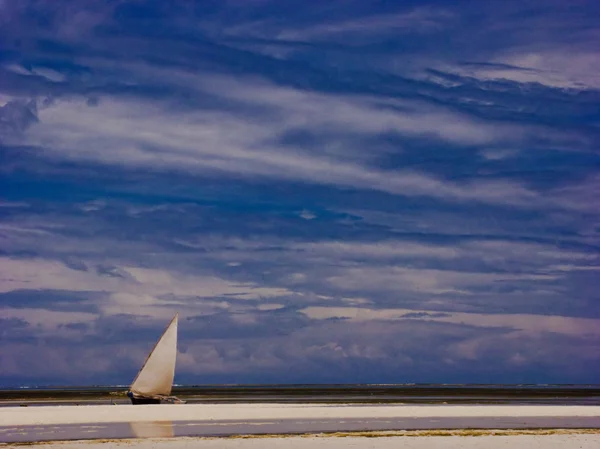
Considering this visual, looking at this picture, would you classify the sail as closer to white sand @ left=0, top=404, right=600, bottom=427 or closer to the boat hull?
the boat hull

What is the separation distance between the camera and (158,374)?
76.1 meters

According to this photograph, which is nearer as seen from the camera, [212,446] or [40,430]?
[212,446]

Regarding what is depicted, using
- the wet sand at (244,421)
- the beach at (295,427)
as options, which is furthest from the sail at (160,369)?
the beach at (295,427)

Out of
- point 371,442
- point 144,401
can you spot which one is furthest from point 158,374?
point 371,442

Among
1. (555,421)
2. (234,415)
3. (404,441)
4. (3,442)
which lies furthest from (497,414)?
(3,442)

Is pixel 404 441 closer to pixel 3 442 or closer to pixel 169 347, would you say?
pixel 3 442

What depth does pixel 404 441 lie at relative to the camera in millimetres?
35906

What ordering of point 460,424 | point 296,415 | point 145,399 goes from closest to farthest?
1. point 460,424
2. point 296,415
3. point 145,399

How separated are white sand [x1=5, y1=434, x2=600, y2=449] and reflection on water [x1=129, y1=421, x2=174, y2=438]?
2.69 m

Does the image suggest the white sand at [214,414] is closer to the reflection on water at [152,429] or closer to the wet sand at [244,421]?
the wet sand at [244,421]

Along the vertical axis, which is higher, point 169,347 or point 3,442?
point 169,347

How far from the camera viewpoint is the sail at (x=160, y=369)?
75062mm

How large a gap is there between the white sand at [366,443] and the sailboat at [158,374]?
38712 mm

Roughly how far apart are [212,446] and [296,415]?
21.6 metres
